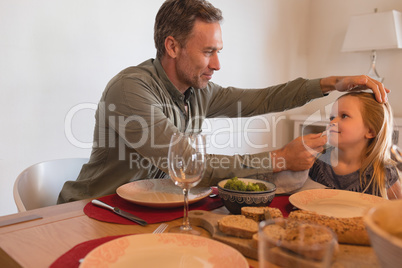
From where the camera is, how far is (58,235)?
2.60ft

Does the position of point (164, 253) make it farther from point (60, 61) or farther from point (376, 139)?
point (60, 61)

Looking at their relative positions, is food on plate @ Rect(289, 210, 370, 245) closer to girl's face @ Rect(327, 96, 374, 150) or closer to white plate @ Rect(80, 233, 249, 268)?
white plate @ Rect(80, 233, 249, 268)

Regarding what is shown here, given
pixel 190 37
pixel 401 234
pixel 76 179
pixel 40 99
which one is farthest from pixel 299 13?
pixel 401 234

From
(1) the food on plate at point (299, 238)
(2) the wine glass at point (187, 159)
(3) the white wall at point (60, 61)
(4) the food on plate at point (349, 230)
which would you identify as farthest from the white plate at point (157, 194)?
(3) the white wall at point (60, 61)

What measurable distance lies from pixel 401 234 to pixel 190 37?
4.46ft

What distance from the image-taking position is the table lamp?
3.06m

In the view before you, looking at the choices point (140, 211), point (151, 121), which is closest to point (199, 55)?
point (151, 121)

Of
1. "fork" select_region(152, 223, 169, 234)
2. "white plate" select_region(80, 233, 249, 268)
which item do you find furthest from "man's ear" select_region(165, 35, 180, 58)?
"white plate" select_region(80, 233, 249, 268)

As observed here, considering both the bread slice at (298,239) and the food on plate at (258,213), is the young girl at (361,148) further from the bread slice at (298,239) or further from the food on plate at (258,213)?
the bread slice at (298,239)

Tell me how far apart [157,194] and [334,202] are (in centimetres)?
50

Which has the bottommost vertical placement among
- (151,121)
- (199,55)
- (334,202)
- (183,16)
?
(334,202)

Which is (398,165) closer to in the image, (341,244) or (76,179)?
(341,244)

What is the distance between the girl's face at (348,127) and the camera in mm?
1426

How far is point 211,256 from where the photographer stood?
65 centimetres
